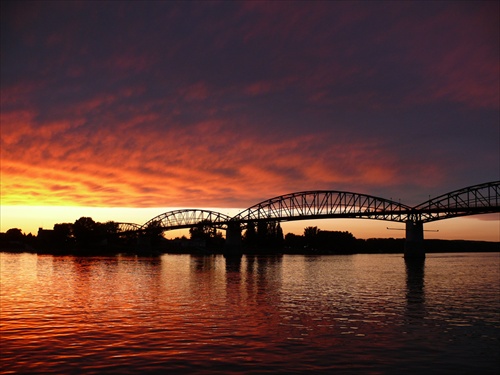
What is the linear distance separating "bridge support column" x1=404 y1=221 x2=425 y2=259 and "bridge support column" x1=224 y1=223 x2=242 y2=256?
47.2 m

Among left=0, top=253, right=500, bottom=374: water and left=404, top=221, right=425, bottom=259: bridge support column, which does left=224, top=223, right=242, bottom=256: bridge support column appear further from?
left=0, top=253, right=500, bottom=374: water

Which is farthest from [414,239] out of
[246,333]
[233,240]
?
[246,333]

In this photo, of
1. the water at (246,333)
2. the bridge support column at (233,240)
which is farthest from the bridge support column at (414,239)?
the water at (246,333)

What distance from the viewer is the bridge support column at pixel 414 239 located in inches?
5123

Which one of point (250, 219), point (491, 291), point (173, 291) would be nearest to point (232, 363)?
point (173, 291)

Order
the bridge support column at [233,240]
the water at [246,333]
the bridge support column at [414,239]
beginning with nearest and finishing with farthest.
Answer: the water at [246,333] → the bridge support column at [414,239] → the bridge support column at [233,240]

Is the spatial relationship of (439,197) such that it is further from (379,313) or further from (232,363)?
(232,363)

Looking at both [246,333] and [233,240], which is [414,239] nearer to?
[233,240]

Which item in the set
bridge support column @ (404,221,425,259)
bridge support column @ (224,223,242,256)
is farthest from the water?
bridge support column @ (224,223,242,256)

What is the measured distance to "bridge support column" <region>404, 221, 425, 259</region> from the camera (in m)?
130

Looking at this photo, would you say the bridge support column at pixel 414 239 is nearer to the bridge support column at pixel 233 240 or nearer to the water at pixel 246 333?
the bridge support column at pixel 233 240

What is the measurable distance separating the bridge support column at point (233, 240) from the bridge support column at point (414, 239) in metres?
47.2

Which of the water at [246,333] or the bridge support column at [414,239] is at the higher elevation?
the bridge support column at [414,239]

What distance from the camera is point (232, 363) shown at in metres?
16.8
